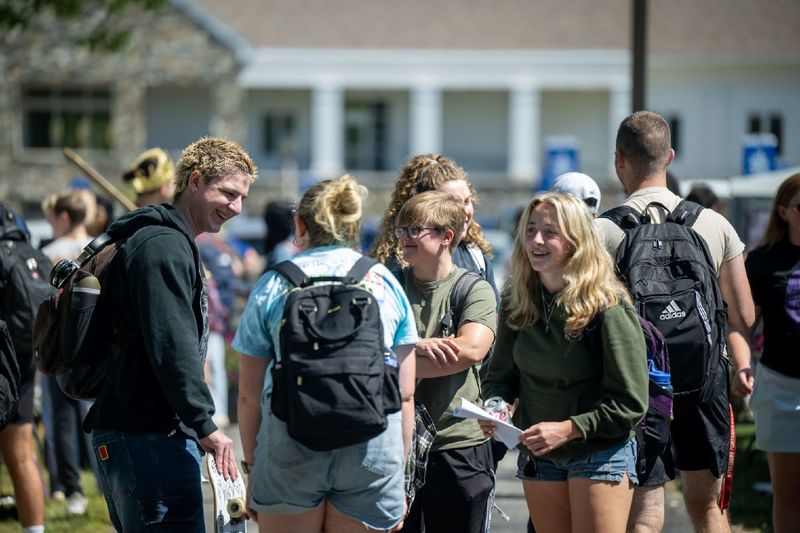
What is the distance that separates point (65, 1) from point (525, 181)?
1122 inches

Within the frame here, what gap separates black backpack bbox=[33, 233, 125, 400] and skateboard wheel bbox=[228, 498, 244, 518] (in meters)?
0.62

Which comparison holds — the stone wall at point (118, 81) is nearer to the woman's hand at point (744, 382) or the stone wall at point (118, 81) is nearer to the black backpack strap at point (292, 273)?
the woman's hand at point (744, 382)

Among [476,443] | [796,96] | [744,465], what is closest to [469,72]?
[796,96]

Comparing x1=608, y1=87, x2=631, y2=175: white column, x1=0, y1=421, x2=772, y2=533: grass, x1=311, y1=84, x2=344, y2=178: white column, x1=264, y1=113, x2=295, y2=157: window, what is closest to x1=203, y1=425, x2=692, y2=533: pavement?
x1=0, y1=421, x2=772, y2=533: grass

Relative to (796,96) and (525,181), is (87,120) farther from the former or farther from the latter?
(796,96)

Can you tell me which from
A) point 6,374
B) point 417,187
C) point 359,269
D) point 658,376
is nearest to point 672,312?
point 658,376

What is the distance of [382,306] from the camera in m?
3.84

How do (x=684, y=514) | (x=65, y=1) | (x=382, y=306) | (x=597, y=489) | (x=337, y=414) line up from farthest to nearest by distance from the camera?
1. (x=65, y=1)
2. (x=684, y=514)
3. (x=597, y=489)
4. (x=382, y=306)
5. (x=337, y=414)

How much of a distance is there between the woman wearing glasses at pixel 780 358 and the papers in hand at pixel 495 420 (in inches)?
67.8

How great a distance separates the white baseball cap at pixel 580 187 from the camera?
529 centimetres

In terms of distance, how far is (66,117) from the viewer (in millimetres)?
39375

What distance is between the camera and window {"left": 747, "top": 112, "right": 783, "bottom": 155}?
40438 mm

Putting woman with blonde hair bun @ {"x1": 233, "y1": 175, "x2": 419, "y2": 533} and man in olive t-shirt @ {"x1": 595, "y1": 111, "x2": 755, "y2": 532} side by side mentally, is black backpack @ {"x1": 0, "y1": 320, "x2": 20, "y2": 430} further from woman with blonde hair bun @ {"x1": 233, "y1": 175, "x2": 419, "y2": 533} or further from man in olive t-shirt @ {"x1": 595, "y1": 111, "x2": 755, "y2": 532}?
man in olive t-shirt @ {"x1": 595, "y1": 111, "x2": 755, "y2": 532}

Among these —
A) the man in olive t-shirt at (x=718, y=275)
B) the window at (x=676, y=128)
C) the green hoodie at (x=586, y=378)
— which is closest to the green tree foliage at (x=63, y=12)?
the man in olive t-shirt at (x=718, y=275)
